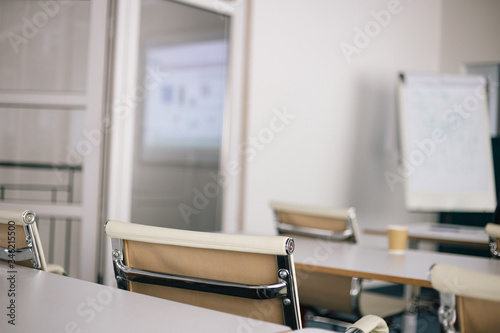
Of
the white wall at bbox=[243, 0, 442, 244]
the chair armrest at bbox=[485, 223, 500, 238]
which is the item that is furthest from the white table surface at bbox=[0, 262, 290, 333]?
the white wall at bbox=[243, 0, 442, 244]

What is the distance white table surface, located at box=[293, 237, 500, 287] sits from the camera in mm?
1706

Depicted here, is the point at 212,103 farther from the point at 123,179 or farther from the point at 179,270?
the point at 179,270

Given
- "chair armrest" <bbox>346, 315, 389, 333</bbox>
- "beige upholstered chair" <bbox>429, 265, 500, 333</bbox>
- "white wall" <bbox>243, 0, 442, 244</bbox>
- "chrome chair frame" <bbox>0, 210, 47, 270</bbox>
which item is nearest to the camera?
"beige upholstered chair" <bbox>429, 265, 500, 333</bbox>

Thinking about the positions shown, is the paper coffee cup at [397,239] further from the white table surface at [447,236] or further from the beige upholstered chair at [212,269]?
the beige upholstered chair at [212,269]

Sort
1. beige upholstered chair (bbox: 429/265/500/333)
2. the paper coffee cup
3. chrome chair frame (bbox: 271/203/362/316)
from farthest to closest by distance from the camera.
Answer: chrome chair frame (bbox: 271/203/362/316) < the paper coffee cup < beige upholstered chair (bbox: 429/265/500/333)

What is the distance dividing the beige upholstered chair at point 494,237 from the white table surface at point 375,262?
0.14 feet

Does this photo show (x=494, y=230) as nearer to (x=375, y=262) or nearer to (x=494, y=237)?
(x=494, y=237)

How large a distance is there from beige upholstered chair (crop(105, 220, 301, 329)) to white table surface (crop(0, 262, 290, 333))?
0.09 metres

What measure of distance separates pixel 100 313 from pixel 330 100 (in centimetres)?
419

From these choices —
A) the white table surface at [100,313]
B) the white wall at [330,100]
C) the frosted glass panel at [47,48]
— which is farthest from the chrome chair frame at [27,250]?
the white wall at [330,100]

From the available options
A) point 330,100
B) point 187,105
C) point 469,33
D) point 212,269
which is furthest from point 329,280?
point 469,33

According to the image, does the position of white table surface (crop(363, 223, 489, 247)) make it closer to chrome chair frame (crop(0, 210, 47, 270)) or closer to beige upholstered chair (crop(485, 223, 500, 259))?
beige upholstered chair (crop(485, 223, 500, 259))

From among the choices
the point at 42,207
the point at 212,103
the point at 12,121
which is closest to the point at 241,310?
the point at 42,207

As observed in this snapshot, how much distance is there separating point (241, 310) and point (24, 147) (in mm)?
4027
